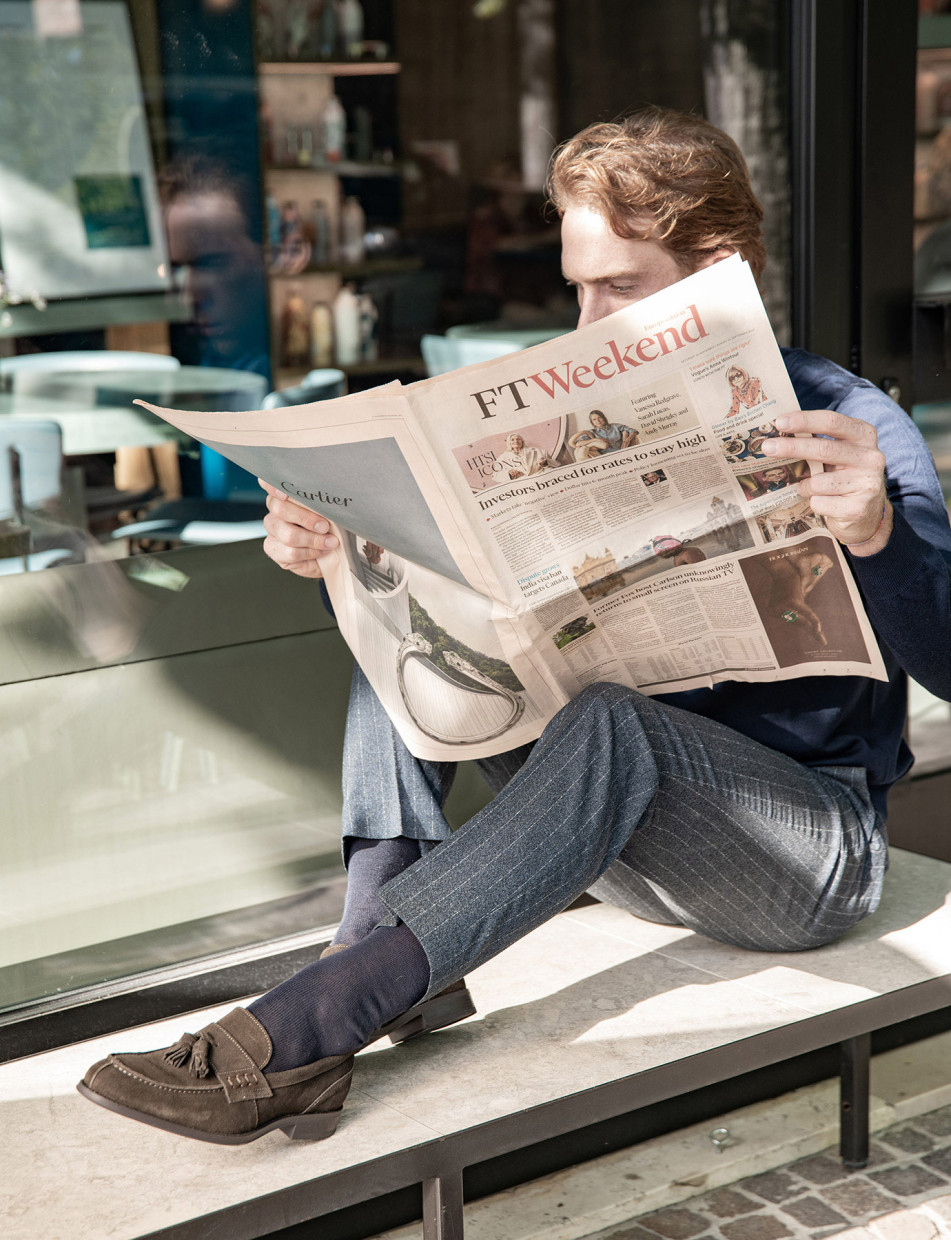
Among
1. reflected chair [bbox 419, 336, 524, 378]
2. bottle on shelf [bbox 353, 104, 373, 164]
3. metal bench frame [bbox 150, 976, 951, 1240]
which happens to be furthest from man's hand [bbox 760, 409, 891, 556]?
bottle on shelf [bbox 353, 104, 373, 164]

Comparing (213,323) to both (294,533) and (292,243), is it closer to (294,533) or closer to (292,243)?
(292,243)

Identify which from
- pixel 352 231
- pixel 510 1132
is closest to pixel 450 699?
pixel 510 1132

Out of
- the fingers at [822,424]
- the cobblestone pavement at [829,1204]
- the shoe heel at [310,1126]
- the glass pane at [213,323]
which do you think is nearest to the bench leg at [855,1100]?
the cobblestone pavement at [829,1204]

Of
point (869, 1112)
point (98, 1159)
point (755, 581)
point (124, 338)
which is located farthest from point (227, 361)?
point (869, 1112)

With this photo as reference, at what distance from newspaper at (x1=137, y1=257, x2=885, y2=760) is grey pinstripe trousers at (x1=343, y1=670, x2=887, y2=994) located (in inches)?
3.2

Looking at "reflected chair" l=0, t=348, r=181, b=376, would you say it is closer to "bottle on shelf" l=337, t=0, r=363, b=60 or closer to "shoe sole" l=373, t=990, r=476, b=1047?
"bottle on shelf" l=337, t=0, r=363, b=60

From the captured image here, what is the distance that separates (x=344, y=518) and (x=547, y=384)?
0.91ft

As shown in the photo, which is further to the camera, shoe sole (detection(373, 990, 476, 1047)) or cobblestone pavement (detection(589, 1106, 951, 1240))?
cobblestone pavement (detection(589, 1106, 951, 1240))

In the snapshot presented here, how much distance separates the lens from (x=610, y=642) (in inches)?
62.6

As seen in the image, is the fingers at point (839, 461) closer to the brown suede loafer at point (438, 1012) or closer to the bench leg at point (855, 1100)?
the brown suede loafer at point (438, 1012)

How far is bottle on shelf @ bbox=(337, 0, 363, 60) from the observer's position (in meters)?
2.06

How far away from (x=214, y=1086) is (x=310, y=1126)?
0.12m

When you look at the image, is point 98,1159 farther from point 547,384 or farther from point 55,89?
point 55,89

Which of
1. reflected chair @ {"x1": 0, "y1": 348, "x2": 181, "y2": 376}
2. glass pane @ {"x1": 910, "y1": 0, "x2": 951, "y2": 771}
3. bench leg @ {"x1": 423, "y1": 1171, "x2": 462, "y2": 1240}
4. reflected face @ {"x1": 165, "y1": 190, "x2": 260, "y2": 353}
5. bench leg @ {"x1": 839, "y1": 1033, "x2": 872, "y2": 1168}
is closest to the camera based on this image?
bench leg @ {"x1": 423, "y1": 1171, "x2": 462, "y2": 1240}
